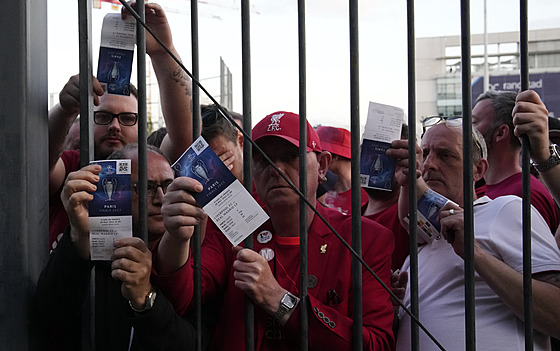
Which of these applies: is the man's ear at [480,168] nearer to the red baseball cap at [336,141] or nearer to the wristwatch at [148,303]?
the red baseball cap at [336,141]

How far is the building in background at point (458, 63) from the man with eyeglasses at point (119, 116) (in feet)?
140

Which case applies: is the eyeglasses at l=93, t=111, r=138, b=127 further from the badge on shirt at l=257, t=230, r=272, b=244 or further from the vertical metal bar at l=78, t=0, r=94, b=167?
the vertical metal bar at l=78, t=0, r=94, b=167

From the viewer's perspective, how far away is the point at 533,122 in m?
1.62

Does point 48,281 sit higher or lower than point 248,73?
lower

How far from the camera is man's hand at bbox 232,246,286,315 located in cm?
164

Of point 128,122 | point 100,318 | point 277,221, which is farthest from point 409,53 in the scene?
point 128,122

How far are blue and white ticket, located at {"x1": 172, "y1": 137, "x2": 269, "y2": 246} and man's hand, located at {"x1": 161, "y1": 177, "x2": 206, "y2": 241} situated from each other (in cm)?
2

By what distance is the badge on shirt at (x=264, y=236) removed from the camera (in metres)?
2.13

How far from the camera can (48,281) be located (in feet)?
5.28

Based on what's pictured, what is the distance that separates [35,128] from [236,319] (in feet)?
2.68

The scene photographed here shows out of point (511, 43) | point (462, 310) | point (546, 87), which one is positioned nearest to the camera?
point (462, 310)

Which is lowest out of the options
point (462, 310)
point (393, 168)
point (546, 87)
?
point (462, 310)

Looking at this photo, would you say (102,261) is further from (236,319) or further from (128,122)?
(128,122)

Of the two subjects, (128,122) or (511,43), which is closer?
(128,122)
